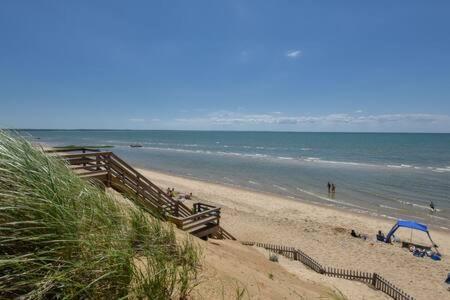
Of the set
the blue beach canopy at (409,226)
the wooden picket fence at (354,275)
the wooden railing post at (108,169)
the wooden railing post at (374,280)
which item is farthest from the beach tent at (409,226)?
the wooden railing post at (108,169)

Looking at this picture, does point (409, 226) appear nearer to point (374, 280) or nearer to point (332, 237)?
point (332, 237)

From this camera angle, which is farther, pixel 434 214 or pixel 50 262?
pixel 434 214

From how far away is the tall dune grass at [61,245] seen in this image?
2396 mm

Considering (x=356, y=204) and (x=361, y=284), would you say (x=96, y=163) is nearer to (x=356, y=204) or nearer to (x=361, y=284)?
(x=361, y=284)

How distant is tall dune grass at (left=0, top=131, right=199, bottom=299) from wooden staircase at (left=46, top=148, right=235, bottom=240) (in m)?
4.73

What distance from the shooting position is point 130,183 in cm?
902

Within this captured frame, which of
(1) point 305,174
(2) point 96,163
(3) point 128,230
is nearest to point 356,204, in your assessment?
(1) point 305,174

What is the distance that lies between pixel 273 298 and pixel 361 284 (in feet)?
24.7

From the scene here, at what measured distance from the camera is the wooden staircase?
8.27 meters

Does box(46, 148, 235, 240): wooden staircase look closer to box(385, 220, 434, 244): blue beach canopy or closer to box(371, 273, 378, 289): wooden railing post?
box(371, 273, 378, 289): wooden railing post

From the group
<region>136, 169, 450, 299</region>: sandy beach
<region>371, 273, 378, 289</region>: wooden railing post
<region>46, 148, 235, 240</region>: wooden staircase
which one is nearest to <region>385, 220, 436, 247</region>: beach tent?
<region>136, 169, 450, 299</region>: sandy beach

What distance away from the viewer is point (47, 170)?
10.7 feet

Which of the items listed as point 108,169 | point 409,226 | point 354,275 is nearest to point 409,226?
point 409,226

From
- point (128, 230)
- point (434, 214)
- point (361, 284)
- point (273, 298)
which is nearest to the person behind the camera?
point (128, 230)
